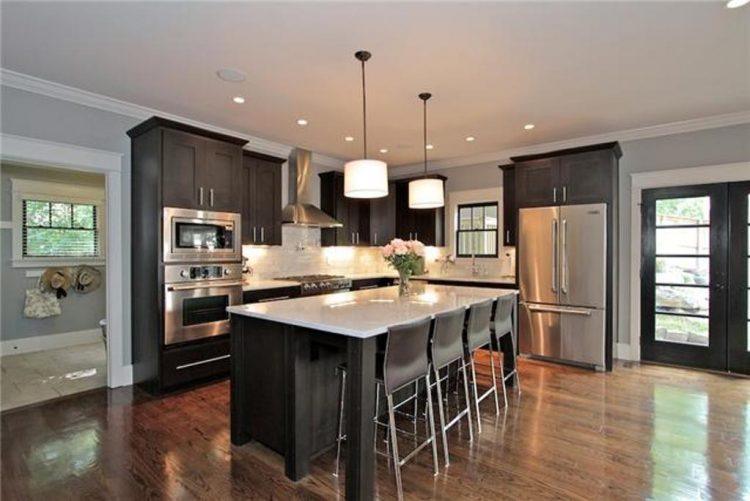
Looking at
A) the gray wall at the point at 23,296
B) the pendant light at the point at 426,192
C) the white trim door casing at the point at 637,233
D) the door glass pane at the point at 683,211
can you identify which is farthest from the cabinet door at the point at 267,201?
the door glass pane at the point at 683,211

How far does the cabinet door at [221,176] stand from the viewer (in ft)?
12.8

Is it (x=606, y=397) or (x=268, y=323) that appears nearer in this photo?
(x=268, y=323)

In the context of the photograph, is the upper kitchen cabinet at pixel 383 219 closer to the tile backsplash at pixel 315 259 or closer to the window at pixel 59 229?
the tile backsplash at pixel 315 259

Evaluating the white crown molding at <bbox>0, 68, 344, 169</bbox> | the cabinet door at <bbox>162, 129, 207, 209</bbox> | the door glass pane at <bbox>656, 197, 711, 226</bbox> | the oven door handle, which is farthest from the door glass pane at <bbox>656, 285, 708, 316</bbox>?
the white crown molding at <bbox>0, 68, 344, 169</bbox>

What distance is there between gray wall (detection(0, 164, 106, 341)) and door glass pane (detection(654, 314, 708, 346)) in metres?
7.75

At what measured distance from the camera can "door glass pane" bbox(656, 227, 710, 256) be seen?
4.39m

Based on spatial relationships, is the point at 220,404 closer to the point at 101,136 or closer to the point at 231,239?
the point at 231,239

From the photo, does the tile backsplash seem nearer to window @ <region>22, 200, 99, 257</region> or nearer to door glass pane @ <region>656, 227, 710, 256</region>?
door glass pane @ <region>656, 227, 710, 256</region>

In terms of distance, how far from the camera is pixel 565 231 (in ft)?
15.1

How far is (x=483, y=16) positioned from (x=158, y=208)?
3129 millimetres

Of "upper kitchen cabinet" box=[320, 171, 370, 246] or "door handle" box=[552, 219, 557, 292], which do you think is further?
"upper kitchen cabinet" box=[320, 171, 370, 246]

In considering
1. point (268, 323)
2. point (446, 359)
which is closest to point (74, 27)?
point (268, 323)

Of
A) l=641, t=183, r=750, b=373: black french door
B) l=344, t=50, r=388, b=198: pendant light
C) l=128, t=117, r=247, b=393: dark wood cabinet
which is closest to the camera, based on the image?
l=344, t=50, r=388, b=198: pendant light

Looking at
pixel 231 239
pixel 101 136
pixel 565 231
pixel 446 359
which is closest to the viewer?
pixel 446 359
